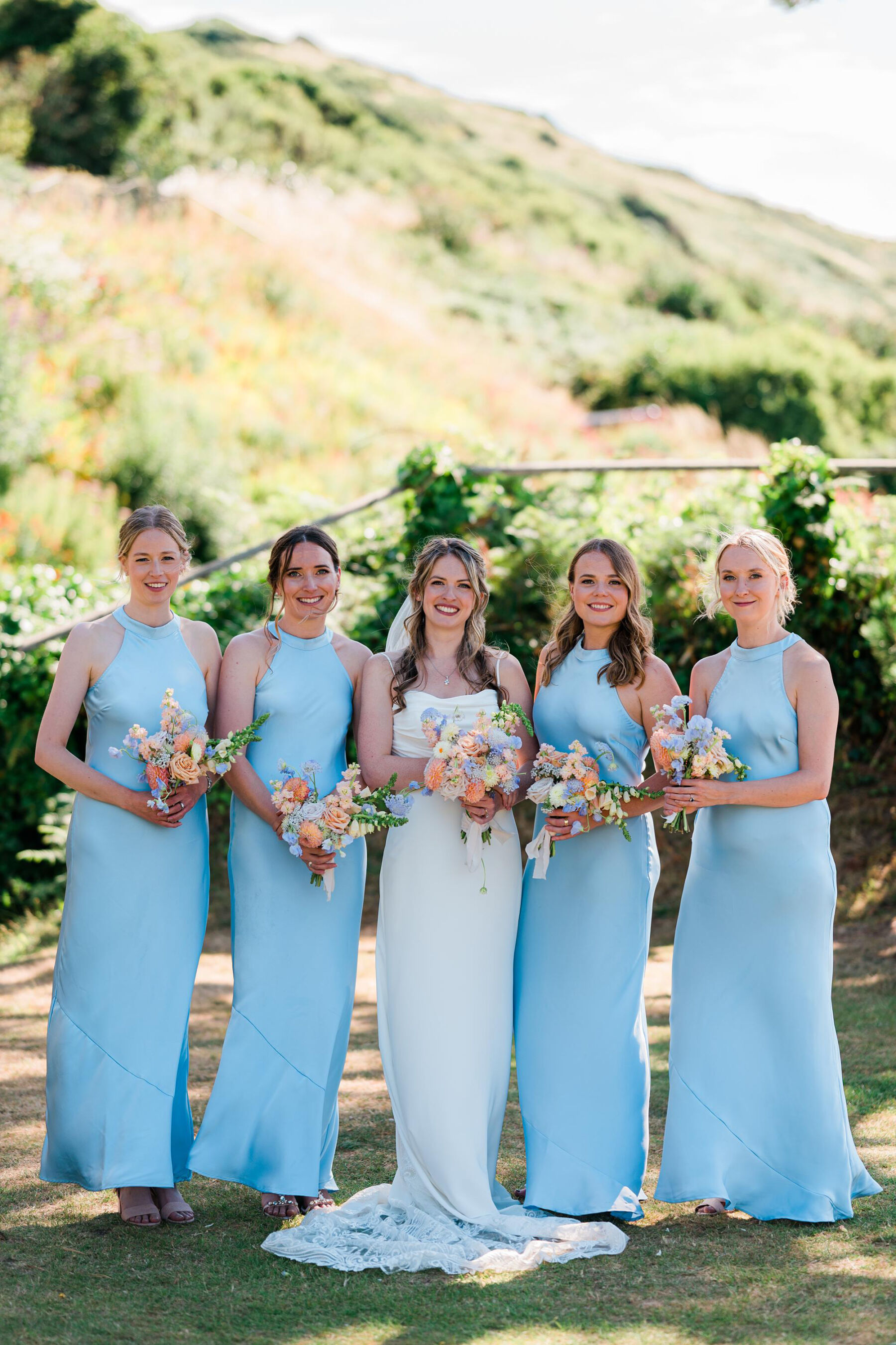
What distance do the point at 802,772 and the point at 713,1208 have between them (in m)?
1.49

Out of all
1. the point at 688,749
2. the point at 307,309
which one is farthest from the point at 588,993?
the point at 307,309

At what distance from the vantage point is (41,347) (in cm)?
1495

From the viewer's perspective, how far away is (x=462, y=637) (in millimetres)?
4656

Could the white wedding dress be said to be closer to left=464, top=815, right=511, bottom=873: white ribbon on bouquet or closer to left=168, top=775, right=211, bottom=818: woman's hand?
left=464, top=815, right=511, bottom=873: white ribbon on bouquet

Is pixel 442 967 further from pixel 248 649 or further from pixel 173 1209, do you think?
pixel 248 649

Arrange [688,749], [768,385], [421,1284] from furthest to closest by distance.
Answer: [768,385], [688,749], [421,1284]

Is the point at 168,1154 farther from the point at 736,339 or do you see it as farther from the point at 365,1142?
the point at 736,339

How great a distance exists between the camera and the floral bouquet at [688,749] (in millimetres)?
4195

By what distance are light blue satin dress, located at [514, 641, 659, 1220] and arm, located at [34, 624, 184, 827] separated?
137 centimetres

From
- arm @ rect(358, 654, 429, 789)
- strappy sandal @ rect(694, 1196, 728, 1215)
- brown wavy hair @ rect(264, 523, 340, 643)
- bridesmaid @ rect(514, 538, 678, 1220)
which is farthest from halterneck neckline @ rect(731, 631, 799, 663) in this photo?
strappy sandal @ rect(694, 1196, 728, 1215)

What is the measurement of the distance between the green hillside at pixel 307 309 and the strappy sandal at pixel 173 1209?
696cm

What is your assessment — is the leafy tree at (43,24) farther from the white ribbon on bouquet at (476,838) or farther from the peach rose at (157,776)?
the white ribbon on bouquet at (476,838)

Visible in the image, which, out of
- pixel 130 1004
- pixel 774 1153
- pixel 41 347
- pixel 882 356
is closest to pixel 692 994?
pixel 774 1153

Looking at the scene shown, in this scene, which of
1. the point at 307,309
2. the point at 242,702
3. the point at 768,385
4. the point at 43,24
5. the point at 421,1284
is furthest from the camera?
the point at 43,24
